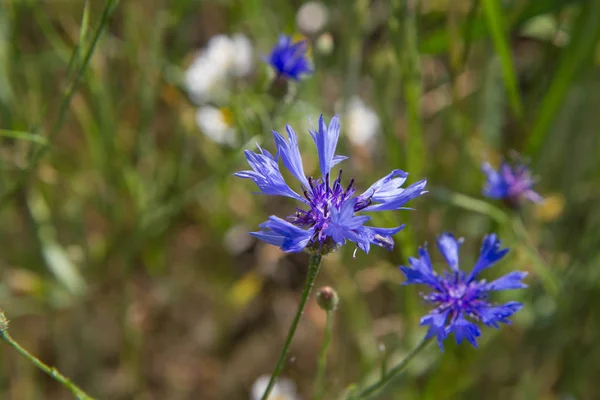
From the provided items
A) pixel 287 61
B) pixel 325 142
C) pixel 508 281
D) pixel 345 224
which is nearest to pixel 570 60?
pixel 287 61

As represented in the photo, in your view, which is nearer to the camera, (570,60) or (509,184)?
(509,184)

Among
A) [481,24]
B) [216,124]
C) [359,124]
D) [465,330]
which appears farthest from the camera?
[359,124]

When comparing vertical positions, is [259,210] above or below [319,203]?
above

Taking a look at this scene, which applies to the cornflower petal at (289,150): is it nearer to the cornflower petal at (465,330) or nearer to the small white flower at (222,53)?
the cornflower petal at (465,330)

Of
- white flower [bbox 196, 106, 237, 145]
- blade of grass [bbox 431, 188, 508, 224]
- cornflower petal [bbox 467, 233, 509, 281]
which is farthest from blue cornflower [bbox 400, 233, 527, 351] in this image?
white flower [bbox 196, 106, 237, 145]

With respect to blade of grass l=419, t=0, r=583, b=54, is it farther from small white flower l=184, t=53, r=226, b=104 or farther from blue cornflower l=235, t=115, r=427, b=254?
blue cornflower l=235, t=115, r=427, b=254

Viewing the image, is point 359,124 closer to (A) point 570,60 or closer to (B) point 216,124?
(B) point 216,124

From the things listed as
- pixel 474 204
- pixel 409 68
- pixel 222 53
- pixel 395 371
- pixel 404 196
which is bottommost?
pixel 395 371

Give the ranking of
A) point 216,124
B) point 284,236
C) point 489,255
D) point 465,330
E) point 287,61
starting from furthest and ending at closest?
point 216,124, point 287,61, point 489,255, point 465,330, point 284,236
